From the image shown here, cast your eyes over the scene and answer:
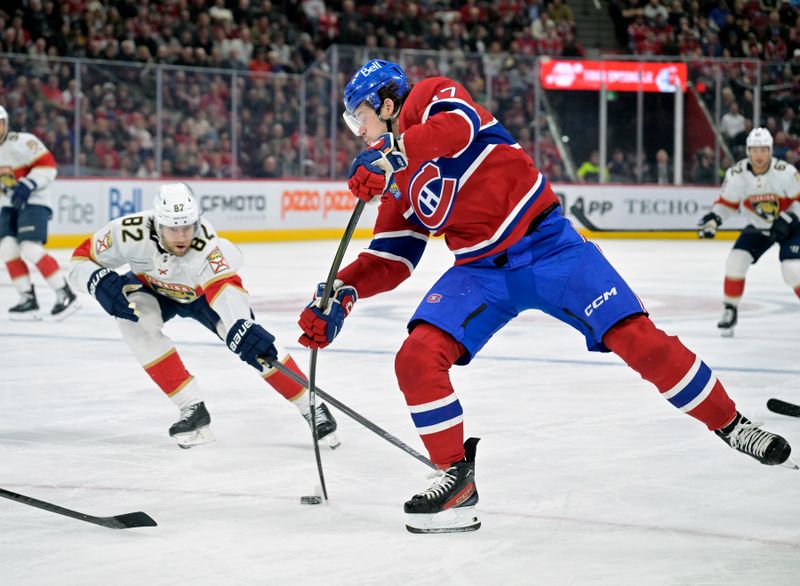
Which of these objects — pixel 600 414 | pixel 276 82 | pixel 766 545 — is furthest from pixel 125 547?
pixel 276 82

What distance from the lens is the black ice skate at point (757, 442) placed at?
314cm

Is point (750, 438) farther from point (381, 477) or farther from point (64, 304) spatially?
point (64, 304)

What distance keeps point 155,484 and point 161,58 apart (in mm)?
12141

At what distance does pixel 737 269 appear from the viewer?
7418mm

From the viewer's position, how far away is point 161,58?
15.1m

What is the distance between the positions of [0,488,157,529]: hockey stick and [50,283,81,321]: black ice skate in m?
4.96

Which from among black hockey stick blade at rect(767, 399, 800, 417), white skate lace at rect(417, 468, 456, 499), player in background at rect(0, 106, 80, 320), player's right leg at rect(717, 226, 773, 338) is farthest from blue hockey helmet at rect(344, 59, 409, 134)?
player in background at rect(0, 106, 80, 320)

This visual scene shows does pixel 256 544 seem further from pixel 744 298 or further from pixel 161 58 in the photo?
pixel 161 58

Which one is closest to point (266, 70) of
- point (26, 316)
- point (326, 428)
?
point (26, 316)

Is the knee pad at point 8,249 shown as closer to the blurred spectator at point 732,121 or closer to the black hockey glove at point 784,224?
the black hockey glove at point 784,224

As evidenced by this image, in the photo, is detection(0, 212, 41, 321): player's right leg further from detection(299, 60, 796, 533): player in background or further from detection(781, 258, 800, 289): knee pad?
detection(299, 60, 796, 533): player in background

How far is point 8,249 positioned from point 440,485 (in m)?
5.70

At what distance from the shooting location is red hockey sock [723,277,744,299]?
23.9 ft

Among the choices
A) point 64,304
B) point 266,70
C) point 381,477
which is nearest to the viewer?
point 381,477
